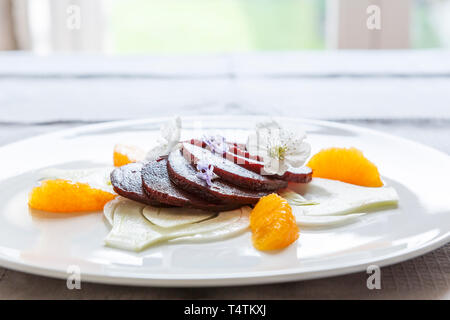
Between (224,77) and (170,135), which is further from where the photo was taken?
(224,77)

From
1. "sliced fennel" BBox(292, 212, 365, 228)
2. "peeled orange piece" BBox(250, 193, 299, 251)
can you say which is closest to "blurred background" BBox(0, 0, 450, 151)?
"sliced fennel" BBox(292, 212, 365, 228)

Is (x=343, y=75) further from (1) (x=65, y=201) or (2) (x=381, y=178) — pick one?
(1) (x=65, y=201)

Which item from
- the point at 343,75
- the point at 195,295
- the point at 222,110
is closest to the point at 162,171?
the point at 195,295

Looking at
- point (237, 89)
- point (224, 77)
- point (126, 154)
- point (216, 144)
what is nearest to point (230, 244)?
point (216, 144)

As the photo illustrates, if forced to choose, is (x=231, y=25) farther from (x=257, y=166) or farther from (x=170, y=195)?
(x=170, y=195)

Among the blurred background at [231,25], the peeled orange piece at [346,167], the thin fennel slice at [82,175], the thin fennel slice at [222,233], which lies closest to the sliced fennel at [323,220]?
the thin fennel slice at [222,233]
